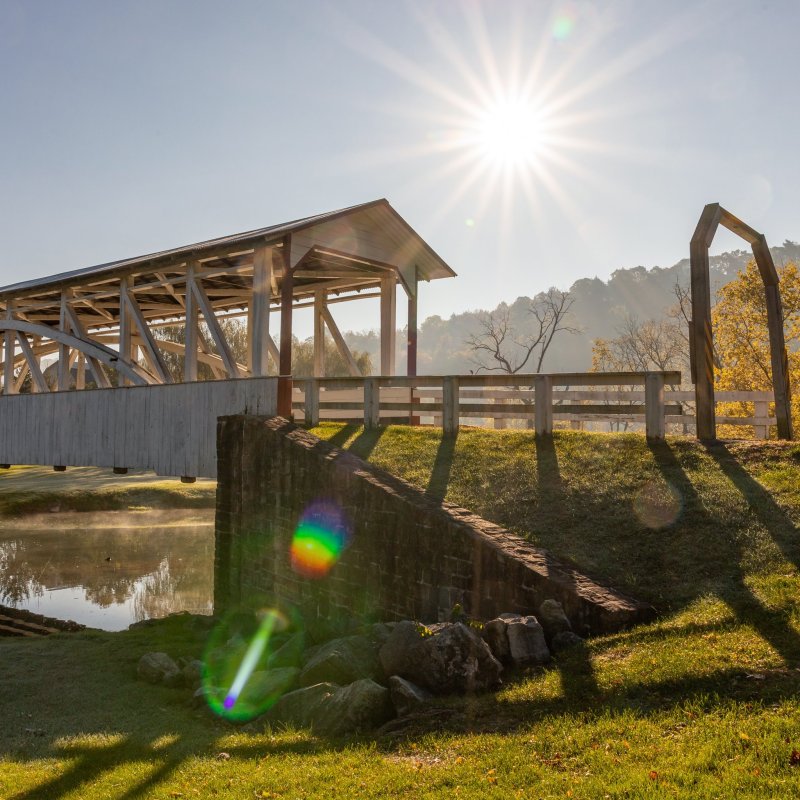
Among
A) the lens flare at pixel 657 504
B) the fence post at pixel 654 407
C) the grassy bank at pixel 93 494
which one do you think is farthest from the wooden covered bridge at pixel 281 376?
the grassy bank at pixel 93 494

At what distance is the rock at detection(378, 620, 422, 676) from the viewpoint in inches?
247

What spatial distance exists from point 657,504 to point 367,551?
3.80m

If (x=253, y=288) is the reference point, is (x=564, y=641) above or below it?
below

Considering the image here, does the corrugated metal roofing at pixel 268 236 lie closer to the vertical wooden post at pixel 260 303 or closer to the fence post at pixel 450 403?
the vertical wooden post at pixel 260 303

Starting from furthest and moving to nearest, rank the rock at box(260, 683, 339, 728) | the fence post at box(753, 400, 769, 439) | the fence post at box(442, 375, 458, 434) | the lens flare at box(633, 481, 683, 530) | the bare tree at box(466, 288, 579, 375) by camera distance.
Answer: the bare tree at box(466, 288, 579, 375) → the fence post at box(442, 375, 458, 434) → the fence post at box(753, 400, 769, 439) → the lens flare at box(633, 481, 683, 530) → the rock at box(260, 683, 339, 728)

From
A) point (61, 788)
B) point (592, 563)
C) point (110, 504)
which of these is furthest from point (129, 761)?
point (110, 504)

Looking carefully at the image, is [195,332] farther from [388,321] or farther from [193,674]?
[193,674]

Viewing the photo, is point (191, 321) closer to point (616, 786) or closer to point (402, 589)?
point (402, 589)

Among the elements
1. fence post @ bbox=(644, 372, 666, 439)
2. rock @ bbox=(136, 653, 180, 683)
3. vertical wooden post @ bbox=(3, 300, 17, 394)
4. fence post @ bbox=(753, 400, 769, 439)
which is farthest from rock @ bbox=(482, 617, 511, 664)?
vertical wooden post @ bbox=(3, 300, 17, 394)

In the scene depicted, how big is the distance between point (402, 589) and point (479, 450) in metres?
3.19

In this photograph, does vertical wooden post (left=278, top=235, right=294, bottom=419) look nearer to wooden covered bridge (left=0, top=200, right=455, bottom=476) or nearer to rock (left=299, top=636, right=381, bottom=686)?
wooden covered bridge (left=0, top=200, right=455, bottom=476)

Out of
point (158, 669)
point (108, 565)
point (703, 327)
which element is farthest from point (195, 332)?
point (703, 327)

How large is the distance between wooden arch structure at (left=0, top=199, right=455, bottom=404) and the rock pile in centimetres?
681

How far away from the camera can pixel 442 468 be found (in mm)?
10656
